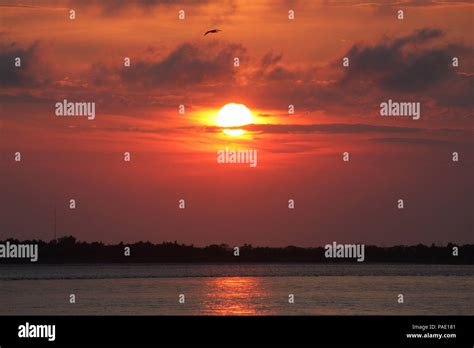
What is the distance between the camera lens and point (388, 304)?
108 meters

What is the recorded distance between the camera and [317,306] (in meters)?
103
